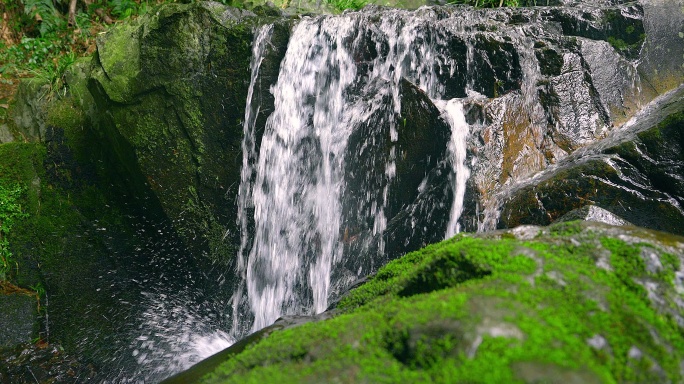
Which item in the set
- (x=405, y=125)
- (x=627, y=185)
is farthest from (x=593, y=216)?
(x=405, y=125)

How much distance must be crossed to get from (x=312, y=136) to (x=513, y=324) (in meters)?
4.34

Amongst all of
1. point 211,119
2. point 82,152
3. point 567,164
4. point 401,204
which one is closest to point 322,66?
point 211,119

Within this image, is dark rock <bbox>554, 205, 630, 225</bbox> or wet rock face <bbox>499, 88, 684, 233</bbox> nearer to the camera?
dark rock <bbox>554, 205, 630, 225</bbox>

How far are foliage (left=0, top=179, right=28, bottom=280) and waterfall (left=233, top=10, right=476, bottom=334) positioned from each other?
2.81 meters

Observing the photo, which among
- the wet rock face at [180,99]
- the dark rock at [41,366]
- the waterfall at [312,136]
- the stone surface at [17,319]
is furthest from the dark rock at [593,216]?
the stone surface at [17,319]

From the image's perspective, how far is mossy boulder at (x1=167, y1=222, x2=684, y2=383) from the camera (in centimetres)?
173

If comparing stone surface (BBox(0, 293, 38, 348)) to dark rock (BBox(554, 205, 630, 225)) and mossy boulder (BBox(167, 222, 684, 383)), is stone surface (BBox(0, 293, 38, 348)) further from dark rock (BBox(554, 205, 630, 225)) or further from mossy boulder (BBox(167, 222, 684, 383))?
dark rock (BBox(554, 205, 630, 225))

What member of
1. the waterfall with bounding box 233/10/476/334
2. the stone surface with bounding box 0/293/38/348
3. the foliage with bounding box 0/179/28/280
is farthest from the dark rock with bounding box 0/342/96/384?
the waterfall with bounding box 233/10/476/334

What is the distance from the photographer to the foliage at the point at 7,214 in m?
6.34

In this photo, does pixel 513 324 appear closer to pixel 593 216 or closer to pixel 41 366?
pixel 593 216

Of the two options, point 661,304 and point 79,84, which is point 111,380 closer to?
point 79,84

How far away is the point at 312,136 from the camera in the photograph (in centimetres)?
590

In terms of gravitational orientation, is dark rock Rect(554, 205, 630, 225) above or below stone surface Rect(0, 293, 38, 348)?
above

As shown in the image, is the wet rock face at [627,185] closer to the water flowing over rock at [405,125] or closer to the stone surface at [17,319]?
the water flowing over rock at [405,125]
